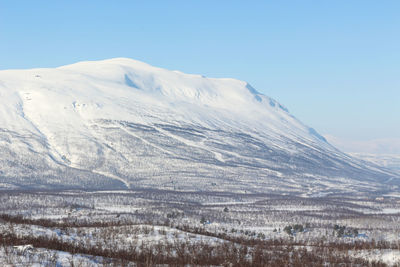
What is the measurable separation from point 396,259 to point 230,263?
51.8 ft

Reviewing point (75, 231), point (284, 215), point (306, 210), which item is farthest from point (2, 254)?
point (306, 210)

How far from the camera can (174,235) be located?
49094mm

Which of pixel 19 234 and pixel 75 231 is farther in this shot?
pixel 75 231

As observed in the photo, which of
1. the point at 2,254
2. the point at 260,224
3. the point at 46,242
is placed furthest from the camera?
the point at 260,224

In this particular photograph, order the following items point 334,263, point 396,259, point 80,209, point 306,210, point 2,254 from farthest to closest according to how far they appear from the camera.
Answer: point 306,210 → point 80,209 → point 396,259 → point 334,263 → point 2,254

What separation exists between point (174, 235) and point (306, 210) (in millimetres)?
126880

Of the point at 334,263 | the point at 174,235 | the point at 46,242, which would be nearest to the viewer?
the point at 46,242

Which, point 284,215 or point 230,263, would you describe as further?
point 284,215

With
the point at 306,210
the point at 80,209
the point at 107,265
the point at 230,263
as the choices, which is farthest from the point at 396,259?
the point at 306,210

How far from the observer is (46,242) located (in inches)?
1420

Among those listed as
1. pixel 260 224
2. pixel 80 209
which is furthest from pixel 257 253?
pixel 80 209

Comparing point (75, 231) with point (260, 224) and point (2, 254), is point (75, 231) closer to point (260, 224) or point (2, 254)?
point (2, 254)

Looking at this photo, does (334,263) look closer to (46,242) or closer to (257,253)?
(257,253)

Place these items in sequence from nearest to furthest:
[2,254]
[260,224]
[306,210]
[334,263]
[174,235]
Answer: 1. [2,254]
2. [334,263]
3. [174,235]
4. [260,224]
5. [306,210]
